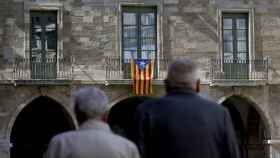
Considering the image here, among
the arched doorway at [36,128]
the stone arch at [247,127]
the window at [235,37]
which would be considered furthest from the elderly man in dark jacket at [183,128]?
the arched doorway at [36,128]

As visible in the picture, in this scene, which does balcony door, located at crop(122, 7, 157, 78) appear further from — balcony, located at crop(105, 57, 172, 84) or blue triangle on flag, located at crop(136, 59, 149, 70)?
blue triangle on flag, located at crop(136, 59, 149, 70)

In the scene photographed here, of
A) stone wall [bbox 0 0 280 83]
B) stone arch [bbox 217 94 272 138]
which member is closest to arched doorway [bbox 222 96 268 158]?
stone arch [bbox 217 94 272 138]

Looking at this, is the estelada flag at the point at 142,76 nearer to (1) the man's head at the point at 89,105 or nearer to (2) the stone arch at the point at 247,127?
(2) the stone arch at the point at 247,127

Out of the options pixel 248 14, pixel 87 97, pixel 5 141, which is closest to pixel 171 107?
pixel 87 97

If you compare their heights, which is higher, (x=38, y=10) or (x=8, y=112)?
(x=38, y=10)

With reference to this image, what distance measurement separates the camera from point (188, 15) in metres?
25.2

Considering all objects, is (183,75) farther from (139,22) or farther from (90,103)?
(139,22)

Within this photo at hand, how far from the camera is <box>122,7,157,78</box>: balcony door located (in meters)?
24.6

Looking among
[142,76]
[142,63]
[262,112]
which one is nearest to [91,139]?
[142,76]

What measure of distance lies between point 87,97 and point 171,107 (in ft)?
2.69

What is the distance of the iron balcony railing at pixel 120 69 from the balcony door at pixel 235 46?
2129 mm

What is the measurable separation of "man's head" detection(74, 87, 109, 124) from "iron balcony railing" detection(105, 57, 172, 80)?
1909 cm

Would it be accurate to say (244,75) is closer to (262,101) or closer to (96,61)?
(262,101)

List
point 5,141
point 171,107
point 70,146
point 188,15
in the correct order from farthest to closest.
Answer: point 188,15 < point 5,141 < point 171,107 < point 70,146
